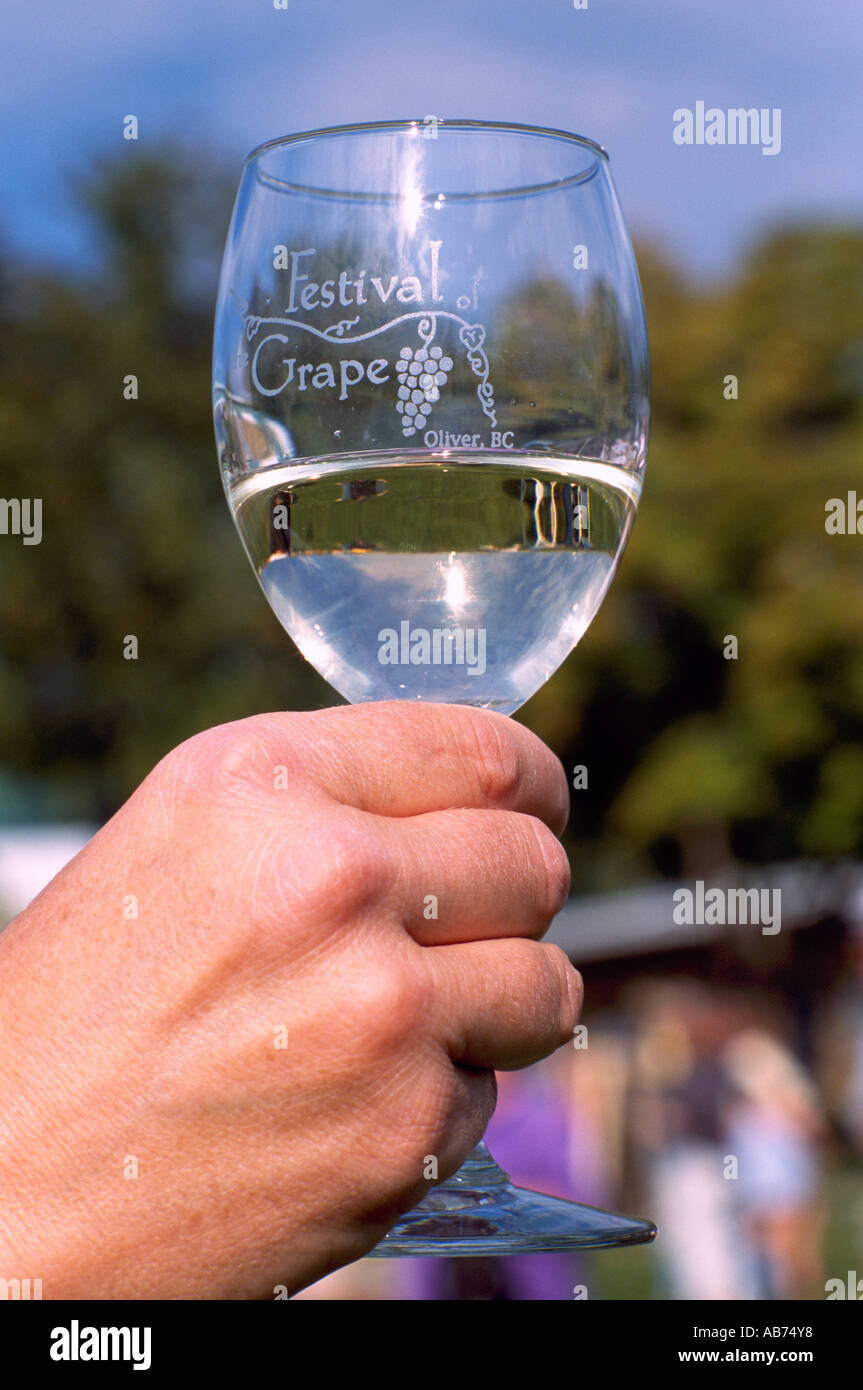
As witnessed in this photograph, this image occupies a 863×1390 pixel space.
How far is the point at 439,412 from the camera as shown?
5.02 ft

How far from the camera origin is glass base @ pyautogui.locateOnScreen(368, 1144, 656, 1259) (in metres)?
1.51

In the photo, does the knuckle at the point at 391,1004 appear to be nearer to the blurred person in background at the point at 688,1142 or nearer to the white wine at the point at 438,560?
the white wine at the point at 438,560

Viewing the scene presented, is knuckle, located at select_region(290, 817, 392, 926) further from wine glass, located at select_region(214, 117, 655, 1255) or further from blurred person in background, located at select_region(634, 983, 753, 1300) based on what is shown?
blurred person in background, located at select_region(634, 983, 753, 1300)

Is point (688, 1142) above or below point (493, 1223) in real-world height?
below

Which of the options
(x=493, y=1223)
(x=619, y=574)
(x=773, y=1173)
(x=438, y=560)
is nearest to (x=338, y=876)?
(x=438, y=560)

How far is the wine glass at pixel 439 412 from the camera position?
1.54m

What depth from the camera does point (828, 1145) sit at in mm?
18312

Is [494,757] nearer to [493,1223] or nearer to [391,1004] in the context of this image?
[391,1004]

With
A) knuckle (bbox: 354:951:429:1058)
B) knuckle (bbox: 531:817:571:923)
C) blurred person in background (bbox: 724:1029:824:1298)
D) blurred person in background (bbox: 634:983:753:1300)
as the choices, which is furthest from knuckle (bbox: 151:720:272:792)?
blurred person in background (bbox: 724:1029:824:1298)

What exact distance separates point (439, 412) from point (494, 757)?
0.37 meters

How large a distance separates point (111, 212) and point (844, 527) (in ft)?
48.1

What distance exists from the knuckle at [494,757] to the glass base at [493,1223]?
1.50ft

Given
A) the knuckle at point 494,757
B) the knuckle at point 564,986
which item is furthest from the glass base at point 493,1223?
the knuckle at point 494,757

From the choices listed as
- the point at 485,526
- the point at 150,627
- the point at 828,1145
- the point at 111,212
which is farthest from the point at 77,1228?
the point at 111,212
